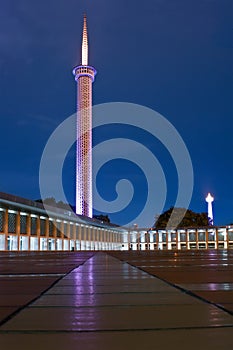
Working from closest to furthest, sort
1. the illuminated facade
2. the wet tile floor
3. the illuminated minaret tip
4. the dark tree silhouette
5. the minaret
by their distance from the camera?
the wet tile floor < the illuminated facade < the dark tree silhouette < the minaret < the illuminated minaret tip

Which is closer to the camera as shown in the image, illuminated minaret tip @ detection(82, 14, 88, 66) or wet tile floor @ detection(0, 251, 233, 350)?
wet tile floor @ detection(0, 251, 233, 350)

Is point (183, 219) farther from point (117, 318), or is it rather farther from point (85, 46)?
point (117, 318)

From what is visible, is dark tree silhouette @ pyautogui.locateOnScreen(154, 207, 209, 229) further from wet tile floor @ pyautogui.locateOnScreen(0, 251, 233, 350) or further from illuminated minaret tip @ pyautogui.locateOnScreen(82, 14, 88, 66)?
wet tile floor @ pyautogui.locateOnScreen(0, 251, 233, 350)

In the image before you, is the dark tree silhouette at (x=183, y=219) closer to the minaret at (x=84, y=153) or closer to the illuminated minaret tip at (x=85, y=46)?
the minaret at (x=84, y=153)

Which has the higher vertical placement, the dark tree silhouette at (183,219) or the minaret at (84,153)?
the minaret at (84,153)

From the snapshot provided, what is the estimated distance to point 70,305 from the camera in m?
3.09

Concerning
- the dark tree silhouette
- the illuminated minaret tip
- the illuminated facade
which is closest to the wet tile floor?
the illuminated facade

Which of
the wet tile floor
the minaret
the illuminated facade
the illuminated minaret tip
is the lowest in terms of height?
the wet tile floor

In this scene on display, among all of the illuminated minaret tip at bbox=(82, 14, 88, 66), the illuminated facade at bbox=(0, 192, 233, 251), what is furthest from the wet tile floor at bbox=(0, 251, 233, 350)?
the illuminated minaret tip at bbox=(82, 14, 88, 66)

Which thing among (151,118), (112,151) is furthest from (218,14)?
(112,151)

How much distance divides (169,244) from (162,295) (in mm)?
73093

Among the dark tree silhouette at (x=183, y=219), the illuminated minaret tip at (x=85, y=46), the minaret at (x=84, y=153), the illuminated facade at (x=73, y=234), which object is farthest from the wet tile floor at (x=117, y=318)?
the illuminated minaret tip at (x=85, y=46)

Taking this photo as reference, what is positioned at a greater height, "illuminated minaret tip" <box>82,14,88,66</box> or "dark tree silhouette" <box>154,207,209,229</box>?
"illuminated minaret tip" <box>82,14,88,66</box>

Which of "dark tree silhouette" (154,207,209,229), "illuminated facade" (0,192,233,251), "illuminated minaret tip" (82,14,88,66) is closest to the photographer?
"illuminated facade" (0,192,233,251)
